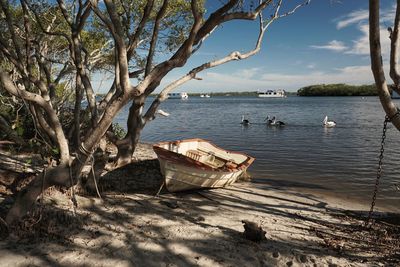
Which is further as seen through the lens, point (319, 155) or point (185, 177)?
point (319, 155)

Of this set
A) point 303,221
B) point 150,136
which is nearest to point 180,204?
point 303,221

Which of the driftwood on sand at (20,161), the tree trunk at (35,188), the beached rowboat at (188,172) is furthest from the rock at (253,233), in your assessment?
the driftwood on sand at (20,161)

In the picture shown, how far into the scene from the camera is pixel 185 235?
7039 millimetres

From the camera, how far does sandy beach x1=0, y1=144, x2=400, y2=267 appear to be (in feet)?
19.5

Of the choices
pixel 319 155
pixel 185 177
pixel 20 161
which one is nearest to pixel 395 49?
pixel 185 177

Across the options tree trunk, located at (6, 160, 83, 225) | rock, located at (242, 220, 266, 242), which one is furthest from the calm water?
tree trunk, located at (6, 160, 83, 225)

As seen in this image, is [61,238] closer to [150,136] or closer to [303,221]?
[303,221]

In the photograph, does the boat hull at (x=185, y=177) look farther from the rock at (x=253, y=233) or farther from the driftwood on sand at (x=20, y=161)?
the driftwood on sand at (x=20, y=161)

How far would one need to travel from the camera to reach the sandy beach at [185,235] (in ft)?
19.5

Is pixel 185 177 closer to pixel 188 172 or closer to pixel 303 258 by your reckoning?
pixel 188 172

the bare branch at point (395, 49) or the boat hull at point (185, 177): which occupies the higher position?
the bare branch at point (395, 49)

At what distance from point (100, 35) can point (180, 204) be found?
1047 centimetres

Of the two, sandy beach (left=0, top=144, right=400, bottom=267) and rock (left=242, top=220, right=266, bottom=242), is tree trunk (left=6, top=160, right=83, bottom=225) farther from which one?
rock (left=242, top=220, right=266, bottom=242)

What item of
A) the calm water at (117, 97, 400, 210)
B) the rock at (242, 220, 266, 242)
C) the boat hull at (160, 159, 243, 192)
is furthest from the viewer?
the calm water at (117, 97, 400, 210)
